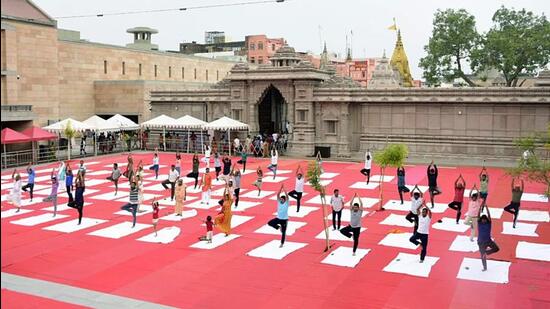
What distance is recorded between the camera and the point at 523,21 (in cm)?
6388

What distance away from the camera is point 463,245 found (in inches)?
726

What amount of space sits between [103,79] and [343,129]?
88.0ft

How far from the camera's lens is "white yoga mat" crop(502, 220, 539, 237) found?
20.0m

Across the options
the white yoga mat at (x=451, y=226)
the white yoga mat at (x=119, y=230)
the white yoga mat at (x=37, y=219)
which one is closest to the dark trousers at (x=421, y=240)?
Answer: the white yoga mat at (x=451, y=226)

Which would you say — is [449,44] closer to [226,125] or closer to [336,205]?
[226,125]

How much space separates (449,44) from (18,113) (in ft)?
149

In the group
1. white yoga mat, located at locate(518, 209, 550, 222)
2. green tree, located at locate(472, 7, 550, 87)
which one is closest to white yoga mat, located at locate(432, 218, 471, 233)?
white yoga mat, located at locate(518, 209, 550, 222)

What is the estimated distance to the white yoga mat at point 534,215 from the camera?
22.2m

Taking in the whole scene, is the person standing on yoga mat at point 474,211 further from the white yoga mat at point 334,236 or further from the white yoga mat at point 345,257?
the white yoga mat at point 334,236

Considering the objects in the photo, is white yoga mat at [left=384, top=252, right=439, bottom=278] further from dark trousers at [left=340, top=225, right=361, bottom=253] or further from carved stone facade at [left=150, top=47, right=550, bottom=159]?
carved stone facade at [left=150, top=47, right=550, bottom=159]

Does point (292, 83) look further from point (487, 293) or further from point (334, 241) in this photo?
point (487, 293)

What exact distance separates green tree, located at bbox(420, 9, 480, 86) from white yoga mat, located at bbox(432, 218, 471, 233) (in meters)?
45.5

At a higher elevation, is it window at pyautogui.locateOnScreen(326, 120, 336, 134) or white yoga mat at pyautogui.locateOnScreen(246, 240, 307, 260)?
window at pyautogui.locateOnScreen(326, 120, 336, 134)

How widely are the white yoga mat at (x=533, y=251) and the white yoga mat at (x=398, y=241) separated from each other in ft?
10.2
